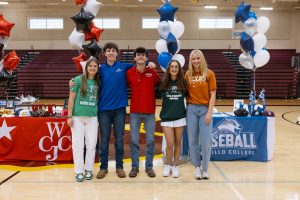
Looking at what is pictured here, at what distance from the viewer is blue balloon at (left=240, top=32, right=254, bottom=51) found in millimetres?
5383

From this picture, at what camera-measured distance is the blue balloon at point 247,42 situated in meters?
5.38

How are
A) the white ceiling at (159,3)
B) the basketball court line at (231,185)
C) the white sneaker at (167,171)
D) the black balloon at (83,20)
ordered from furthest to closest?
the white ceiling at (159,3) → the black balloon at (83,20) → the white sneaker at (167,171) → the basketball court line at (231,185)

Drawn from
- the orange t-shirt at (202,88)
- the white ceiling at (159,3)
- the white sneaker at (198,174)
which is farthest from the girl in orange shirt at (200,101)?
the white ceiling at (159,3)

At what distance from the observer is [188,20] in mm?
19859

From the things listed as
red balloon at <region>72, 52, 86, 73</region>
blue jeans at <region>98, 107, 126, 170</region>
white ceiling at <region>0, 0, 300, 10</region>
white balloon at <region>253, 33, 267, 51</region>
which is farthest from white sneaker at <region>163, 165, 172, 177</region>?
white ceiling at <region>0, 0, 300, 10</region>

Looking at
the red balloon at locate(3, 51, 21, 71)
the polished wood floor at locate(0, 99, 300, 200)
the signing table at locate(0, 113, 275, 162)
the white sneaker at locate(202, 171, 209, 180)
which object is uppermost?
the red balloon at locate(3, 51, 21, 71)

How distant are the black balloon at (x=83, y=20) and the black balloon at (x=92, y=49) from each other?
0.21m

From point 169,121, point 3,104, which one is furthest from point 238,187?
point 3,104

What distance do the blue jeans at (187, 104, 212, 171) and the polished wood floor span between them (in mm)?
363

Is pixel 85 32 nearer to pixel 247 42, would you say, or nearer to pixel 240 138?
pixel 247 42

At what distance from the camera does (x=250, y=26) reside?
5.36 m

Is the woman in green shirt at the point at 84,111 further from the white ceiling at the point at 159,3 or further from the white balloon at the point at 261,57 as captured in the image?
the white ceiling at the point at 159,3

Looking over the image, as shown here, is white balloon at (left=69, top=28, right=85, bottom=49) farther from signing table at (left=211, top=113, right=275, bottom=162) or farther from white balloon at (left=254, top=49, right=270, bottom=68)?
white balloon at (left=254, top=49, right=270, bottom=68)

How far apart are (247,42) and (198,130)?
6.22 ft
